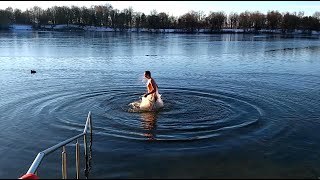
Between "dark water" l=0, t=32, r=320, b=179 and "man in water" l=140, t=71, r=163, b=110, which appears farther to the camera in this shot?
"man in water" l=140, t=71, r=163, b=110

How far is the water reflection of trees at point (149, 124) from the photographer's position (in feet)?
47.4

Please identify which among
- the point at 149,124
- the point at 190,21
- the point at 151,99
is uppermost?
the point at 190,21

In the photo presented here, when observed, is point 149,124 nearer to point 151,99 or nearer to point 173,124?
point 173,124

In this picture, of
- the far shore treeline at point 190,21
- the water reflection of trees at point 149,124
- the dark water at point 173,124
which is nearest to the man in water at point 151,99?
the dark water at point 173,124

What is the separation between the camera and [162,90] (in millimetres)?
23469

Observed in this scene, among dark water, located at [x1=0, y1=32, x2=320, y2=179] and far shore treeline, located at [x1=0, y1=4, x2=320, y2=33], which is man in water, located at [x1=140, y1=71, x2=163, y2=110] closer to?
dark water, located at [x1=0, y1=32, x2=320, y2=179]

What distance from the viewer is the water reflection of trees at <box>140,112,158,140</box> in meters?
14.5

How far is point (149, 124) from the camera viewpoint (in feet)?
51.6

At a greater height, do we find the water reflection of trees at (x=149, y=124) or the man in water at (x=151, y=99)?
the man in water at (x=151, y=99)

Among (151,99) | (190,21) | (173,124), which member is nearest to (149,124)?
(173,124)

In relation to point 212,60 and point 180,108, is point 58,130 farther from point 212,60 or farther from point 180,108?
point 212,60

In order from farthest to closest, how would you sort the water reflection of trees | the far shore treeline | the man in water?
the far shore treeline < the man in water < the water reflection of trees

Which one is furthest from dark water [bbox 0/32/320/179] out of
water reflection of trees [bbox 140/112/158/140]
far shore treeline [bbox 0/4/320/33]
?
far shore treeline [bbox 0/4/320/33]

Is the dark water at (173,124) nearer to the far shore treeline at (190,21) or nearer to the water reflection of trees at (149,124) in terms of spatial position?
the water reflection of trees at (149,124)
